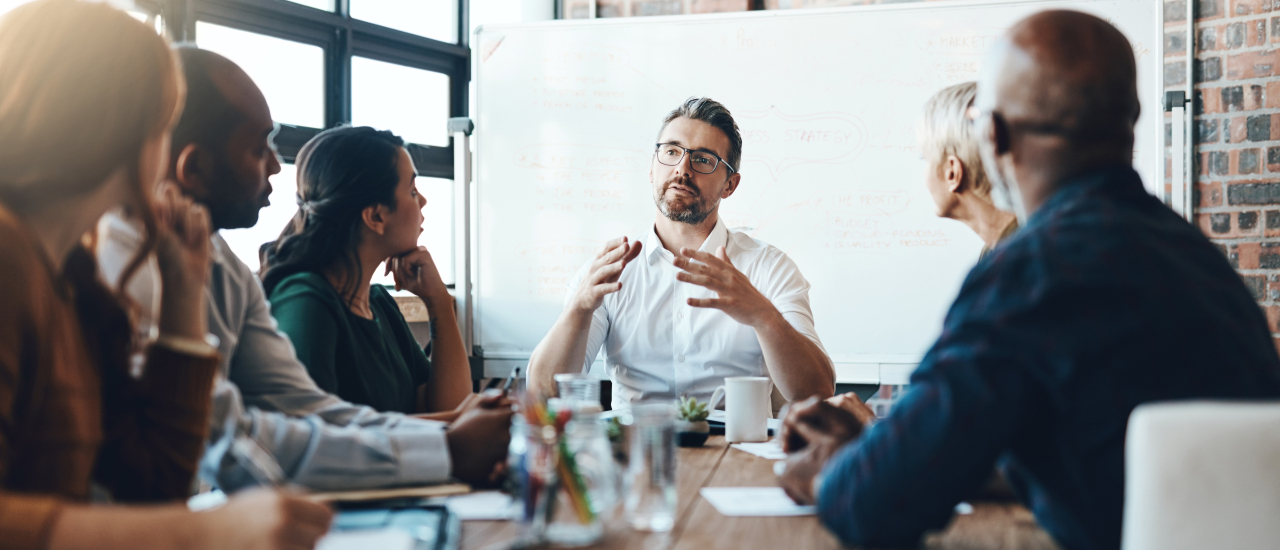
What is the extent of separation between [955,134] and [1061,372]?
37.5 inches

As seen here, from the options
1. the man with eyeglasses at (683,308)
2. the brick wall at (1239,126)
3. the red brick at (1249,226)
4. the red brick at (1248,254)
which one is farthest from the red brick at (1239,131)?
the man with eyeglasses at (683,308)

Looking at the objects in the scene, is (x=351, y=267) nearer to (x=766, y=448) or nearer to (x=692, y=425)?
(x=692, y=425)

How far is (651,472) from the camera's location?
96cm

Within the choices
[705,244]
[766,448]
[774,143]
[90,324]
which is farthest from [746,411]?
[774,143]

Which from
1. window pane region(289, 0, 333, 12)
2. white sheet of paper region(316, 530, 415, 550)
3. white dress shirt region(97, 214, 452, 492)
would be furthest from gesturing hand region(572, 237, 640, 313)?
window pane region(289, 0, 333, 12)

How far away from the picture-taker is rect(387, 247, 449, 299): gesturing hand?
6.77 feet

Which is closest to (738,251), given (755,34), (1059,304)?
(755,34)

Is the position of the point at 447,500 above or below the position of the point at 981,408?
below

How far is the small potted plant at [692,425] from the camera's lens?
149 centimetres

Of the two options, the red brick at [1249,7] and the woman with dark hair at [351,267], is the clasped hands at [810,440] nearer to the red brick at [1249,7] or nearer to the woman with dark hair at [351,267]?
the woman with dark hair at [351,267]

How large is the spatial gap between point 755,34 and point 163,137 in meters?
2.64

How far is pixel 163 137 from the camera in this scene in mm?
828

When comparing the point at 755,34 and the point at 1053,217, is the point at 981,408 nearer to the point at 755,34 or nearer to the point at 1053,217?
the point at 1053,217

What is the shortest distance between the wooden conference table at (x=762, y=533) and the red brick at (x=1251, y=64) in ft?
8.48
